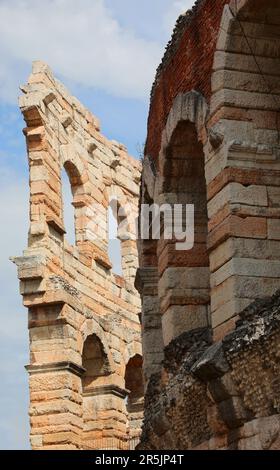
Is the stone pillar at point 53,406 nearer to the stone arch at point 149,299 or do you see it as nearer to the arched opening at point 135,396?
the arched opening at point 135,396

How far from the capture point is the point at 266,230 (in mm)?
8609

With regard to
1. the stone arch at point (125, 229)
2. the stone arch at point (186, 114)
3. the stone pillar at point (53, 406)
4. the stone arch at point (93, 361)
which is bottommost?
the stone pillar at point (53, 406)

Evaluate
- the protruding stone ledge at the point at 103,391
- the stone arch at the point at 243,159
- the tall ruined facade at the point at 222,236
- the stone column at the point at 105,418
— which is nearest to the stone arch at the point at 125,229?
the protruding stone ledge at the point at 103,391

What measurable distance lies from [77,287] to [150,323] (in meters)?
6.92

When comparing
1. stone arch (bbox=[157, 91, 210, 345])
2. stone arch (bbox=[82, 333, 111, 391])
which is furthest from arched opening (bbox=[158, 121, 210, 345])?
stone arch (bbox=[82, 333, 111, 391])

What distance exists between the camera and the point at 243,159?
344 inches

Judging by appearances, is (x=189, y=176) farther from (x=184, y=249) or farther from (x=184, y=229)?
(x=184, y=249)

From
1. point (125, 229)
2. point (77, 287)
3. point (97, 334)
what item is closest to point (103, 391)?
point (97, 334)

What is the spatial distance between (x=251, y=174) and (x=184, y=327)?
2080 mm

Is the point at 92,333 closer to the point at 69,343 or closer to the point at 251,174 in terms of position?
the point at 69,343

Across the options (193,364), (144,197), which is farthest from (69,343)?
(193,364)

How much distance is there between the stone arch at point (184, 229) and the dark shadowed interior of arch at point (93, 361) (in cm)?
868

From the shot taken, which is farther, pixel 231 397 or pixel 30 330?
pixel 30 330

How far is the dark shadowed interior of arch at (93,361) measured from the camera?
755 inches
